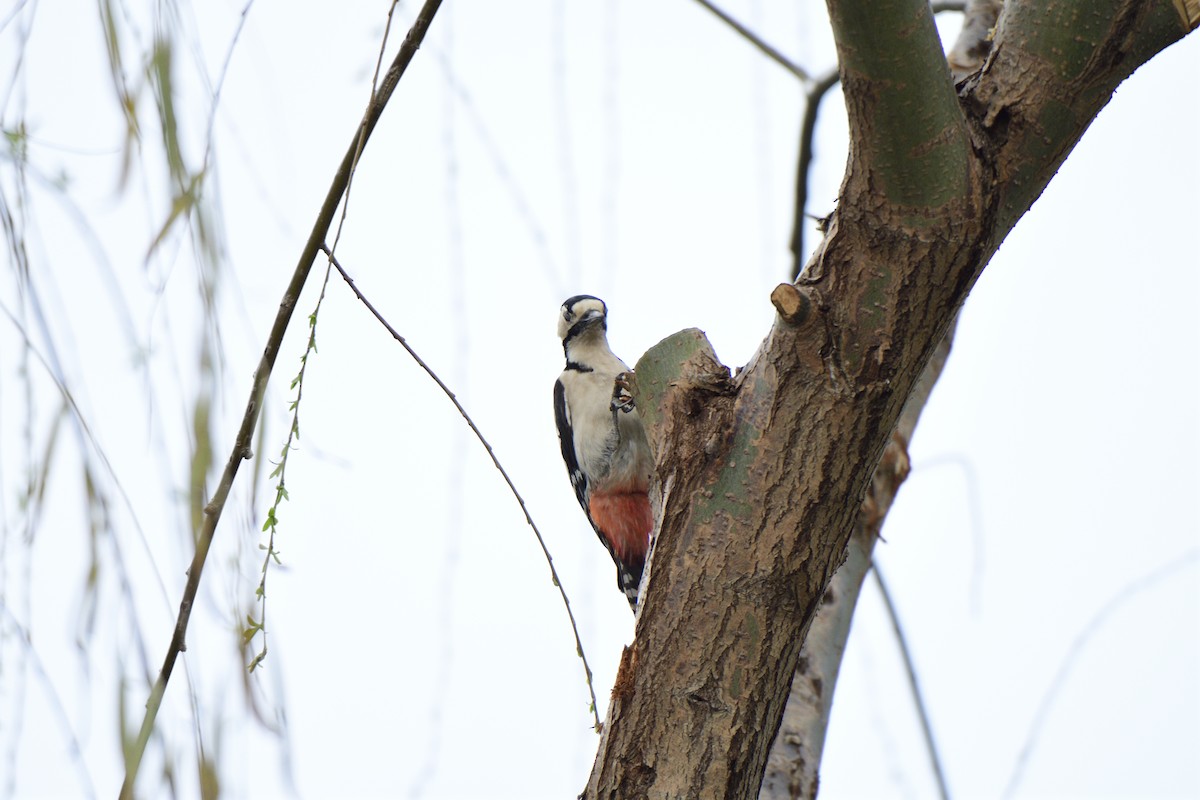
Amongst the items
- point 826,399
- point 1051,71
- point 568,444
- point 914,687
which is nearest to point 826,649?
point 914,687

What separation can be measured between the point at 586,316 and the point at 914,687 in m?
1.79

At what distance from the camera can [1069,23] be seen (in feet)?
5.07

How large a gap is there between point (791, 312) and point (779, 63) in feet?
4.87

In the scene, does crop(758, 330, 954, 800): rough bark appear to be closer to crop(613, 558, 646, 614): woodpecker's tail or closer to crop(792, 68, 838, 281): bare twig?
crop(792, 68, 838, 281): bare twig

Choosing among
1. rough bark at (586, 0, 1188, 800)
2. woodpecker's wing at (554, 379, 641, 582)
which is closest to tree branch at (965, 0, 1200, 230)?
rough bark at (586, 0, 1188, 800)

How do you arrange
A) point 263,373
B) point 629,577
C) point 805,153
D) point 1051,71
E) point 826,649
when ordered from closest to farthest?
point 263,373 < point 1051,71 < point 826,649 < point 805,153 < point 629,577

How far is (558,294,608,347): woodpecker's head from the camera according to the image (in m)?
4.09

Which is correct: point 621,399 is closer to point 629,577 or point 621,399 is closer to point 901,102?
point 629,577

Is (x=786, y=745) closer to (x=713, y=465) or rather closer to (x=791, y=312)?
(x=713, y=465)

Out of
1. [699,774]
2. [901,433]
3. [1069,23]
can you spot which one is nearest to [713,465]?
[699,774]

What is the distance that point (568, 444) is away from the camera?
413 cm

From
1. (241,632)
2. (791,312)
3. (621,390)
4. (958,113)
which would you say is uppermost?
(621,390)

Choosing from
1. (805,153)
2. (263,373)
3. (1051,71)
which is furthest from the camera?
(805,153)

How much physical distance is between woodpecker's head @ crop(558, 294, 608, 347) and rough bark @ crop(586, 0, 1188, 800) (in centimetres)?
237
